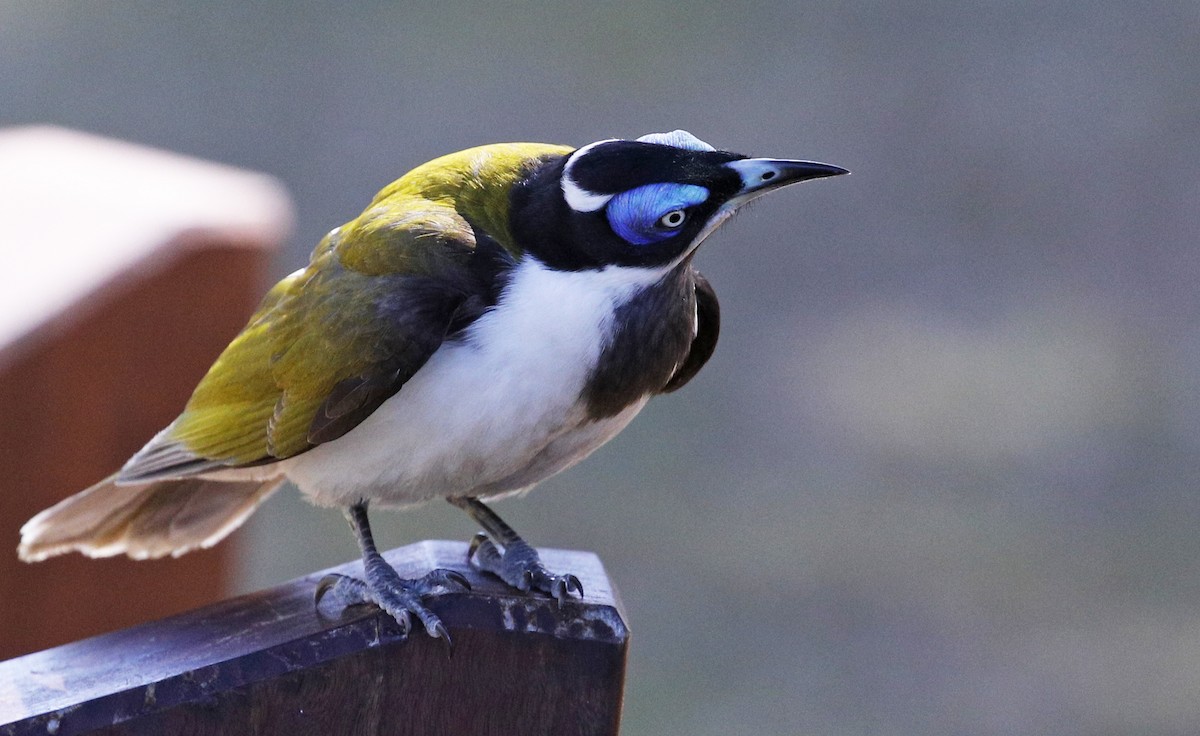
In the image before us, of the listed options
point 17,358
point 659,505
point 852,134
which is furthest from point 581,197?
point 852,134

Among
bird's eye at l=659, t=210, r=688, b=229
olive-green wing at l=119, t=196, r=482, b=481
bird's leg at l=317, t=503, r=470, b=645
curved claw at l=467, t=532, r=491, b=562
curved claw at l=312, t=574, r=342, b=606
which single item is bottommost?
curved claw at l=467, t=532, r=491, b=562

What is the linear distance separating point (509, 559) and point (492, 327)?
1.36 ft

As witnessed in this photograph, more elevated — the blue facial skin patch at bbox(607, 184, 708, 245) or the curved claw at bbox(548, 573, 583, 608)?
the blue facial skin patch at bbox(607, 184, 708, 245)

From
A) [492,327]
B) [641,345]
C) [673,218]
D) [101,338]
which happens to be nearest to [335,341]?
[492,327]

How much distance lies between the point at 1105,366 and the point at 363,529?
778cm

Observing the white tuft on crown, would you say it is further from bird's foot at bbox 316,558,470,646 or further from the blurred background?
the blurred background

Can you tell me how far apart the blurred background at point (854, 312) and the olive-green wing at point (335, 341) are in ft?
8.46

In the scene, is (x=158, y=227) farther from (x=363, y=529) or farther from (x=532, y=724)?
(x=532, y=724)

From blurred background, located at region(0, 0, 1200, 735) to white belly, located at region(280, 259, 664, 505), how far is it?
2.98 meters

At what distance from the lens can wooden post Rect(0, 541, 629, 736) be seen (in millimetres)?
2197

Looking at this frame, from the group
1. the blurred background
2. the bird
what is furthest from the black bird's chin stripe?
the blurred background

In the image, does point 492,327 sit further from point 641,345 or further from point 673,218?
point 673,218

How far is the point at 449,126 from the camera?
38.7 ft

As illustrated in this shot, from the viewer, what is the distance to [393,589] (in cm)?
245
